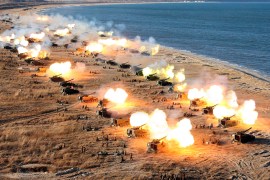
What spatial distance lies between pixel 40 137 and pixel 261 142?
80.6 ft

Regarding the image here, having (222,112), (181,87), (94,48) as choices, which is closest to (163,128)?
(222,112)

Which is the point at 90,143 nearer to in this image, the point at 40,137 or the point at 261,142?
the point at 40,137

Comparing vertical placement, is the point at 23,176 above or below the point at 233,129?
below

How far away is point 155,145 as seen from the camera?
136 feet

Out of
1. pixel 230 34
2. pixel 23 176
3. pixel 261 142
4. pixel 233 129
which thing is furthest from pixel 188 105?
pixel 230 34

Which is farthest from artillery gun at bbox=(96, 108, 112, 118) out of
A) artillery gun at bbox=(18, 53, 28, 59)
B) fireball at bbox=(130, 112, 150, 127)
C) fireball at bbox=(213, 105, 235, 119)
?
artillery gun at bbox=(18, 53, 28, 59)

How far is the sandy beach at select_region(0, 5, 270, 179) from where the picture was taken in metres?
37.1

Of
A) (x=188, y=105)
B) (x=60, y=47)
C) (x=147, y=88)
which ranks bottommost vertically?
(x=188, y=105)

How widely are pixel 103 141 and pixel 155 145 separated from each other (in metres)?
6.05

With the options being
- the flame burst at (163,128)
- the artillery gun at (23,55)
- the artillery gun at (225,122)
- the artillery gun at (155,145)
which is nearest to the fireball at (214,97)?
the artillery gun at (225,122)

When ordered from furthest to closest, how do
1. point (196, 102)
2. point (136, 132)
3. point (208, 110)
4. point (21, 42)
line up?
point (21, 42), point (196, 102), point (208, 110), point (136, 132)

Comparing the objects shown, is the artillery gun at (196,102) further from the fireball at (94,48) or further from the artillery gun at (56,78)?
the fireball at (94,48)

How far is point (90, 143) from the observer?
4300cm

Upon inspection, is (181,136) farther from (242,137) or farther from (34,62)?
(34,62)
